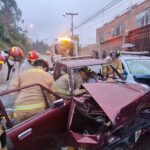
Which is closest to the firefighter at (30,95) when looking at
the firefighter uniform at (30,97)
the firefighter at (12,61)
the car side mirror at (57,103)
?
the firefighter uniform at (30,97)

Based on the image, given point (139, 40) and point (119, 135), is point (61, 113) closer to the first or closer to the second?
point (119, 135)

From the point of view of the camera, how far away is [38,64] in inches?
238

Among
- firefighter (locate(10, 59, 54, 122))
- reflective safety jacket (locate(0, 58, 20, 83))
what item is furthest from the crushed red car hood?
reflective safety jacket (locate(0, 58, 20, 83))

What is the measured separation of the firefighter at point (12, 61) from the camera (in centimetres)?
936

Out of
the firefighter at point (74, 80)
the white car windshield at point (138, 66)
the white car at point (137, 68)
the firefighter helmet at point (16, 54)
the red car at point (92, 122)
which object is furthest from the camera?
the white car windshield at point (138, 66)

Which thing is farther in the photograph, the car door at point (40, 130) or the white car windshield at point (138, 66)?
the white car windshield at point (138, 66)

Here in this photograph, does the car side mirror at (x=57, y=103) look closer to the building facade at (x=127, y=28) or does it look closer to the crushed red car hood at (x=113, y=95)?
the crushed red car hood at (x=113, y=95)

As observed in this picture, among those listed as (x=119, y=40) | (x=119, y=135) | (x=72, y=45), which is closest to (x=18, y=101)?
(x=119, y=135)

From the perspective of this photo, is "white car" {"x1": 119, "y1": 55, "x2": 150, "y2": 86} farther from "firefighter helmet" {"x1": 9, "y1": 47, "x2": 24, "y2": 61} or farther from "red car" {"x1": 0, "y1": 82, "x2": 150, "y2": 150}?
"red car" {"x1": 0, "y1": 82, "x2": 150, "y2": 150}

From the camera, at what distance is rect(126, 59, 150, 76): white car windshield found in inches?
454

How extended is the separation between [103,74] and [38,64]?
2.50 m

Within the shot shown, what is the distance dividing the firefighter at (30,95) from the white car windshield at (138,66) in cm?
615

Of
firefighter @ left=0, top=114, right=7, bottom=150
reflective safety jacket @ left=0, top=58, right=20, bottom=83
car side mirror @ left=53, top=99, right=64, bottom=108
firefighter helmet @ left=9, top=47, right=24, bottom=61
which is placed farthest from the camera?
reflective safety jacket @ left=0, top=58, right=20, bottom=83

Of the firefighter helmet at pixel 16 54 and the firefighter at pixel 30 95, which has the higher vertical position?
the firefighter helmet at pixel 16 54
